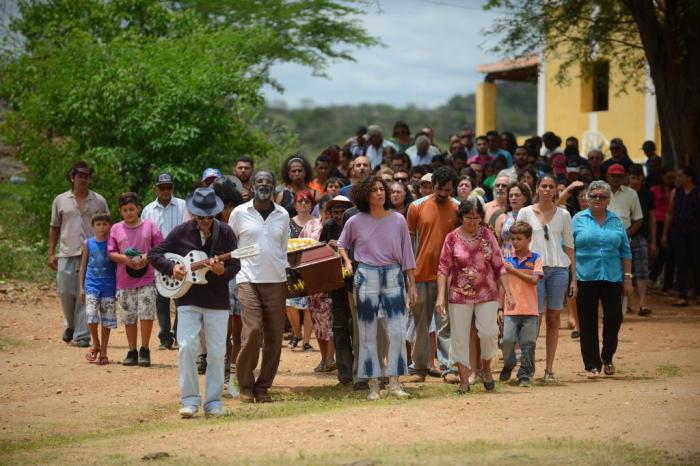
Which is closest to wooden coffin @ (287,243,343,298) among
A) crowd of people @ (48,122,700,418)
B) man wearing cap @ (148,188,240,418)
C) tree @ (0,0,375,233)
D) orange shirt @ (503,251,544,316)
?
crowd of people @ (48,122,700,418)

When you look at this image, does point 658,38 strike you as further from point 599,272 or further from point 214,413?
point 214,413

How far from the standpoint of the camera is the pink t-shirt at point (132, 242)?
44.4ft

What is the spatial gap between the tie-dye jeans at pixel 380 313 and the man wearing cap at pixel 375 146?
30.0 feet

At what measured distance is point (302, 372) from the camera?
13.1 m

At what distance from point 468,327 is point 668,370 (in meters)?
2.97

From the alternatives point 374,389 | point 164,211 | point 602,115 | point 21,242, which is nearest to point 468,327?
point 374,389

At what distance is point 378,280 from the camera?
1112cm

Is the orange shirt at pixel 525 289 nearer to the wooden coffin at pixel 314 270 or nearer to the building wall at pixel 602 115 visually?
the wooden coffin at pixel 314 270

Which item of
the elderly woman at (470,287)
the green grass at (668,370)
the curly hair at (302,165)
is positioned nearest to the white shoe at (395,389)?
the elderly woman at (470,287)

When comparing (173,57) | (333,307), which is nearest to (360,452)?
(333,307)

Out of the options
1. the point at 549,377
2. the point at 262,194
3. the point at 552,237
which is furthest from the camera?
the point at 552,237

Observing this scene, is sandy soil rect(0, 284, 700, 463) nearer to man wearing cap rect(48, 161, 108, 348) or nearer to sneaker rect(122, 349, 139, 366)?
sneaker rect(122, 349, 139, 366)

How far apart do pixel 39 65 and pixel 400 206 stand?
35.5ft

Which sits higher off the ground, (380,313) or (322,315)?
(380,313)
